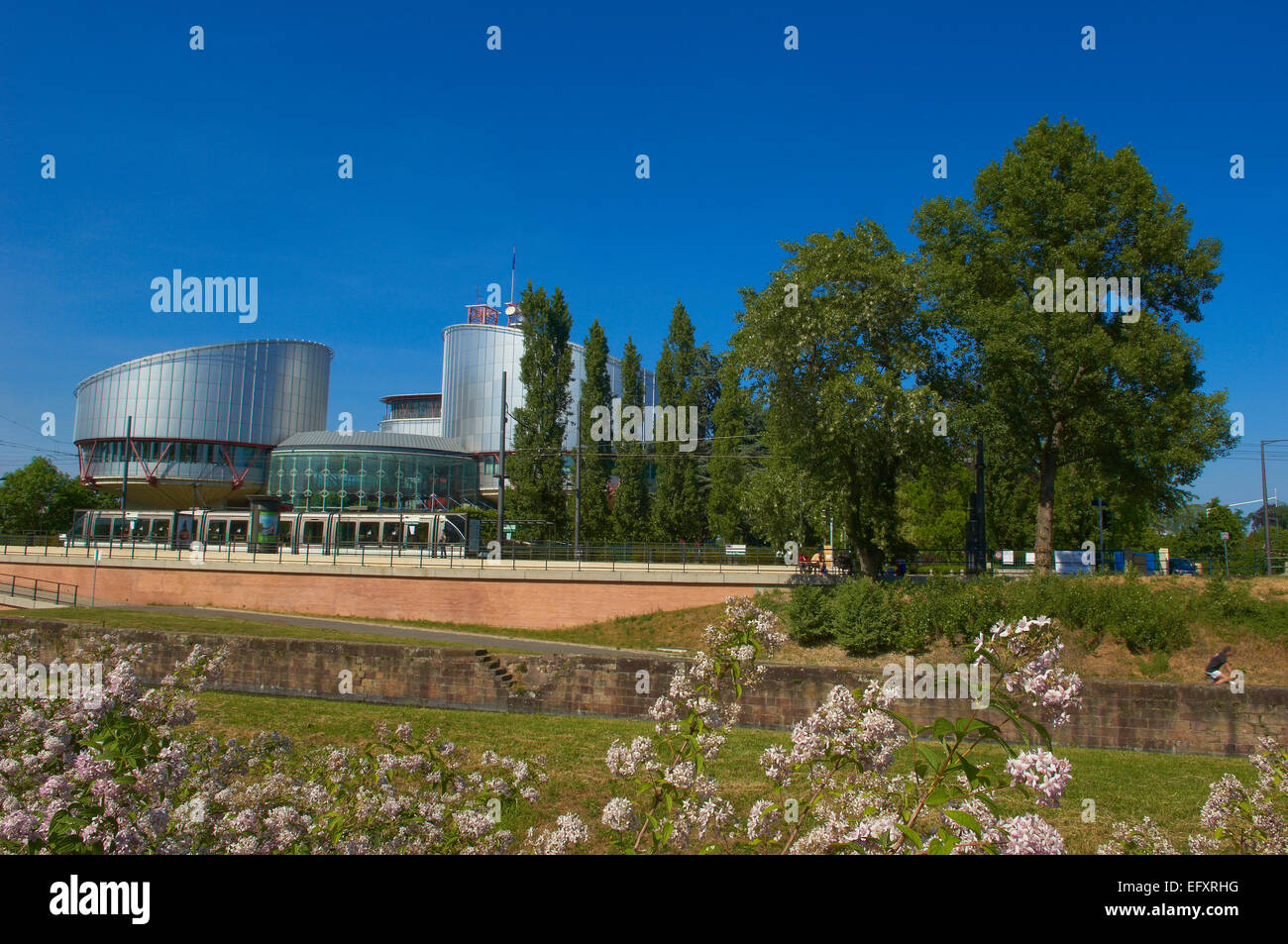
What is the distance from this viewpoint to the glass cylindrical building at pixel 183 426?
82.2 meters

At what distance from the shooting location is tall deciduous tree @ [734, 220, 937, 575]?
79.7 ft

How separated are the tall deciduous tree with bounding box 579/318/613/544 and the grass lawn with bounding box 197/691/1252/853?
3535cm

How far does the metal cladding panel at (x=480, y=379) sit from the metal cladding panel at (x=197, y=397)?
59.2ft

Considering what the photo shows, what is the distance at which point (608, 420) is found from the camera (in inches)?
2156

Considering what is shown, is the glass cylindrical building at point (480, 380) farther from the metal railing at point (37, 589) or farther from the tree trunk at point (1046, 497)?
the tree trunk at point (1046, 497)

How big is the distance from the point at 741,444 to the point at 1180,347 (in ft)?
97.2

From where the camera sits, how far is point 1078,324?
26.6 m

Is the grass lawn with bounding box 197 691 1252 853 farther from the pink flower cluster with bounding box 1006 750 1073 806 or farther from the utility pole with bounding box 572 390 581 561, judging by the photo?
the utility pole with bounding box 572 390 581 561

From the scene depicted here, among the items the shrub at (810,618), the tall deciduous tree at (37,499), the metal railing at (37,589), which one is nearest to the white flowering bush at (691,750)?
the shrub at (810,618)

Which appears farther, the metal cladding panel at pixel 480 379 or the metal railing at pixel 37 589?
the metal cladding panel at pixel 480 379

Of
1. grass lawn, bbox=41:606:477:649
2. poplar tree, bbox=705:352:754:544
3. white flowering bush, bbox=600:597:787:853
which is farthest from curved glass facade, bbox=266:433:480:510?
white flowering bush, bbox=600:597:787:853

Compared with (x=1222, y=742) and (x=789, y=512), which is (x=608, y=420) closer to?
(x=789, y=512)

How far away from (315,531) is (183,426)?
48.7 meters
